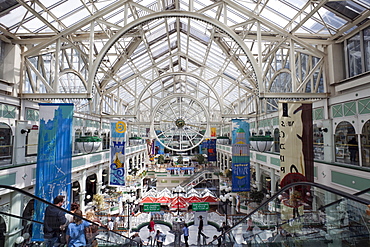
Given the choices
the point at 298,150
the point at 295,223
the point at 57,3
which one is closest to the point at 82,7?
the point at 57,3

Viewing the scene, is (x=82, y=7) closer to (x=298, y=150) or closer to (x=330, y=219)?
(x=298, y=150)

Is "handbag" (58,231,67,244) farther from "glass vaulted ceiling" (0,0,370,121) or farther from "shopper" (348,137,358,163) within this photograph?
"shopper" (348,137,358,163)

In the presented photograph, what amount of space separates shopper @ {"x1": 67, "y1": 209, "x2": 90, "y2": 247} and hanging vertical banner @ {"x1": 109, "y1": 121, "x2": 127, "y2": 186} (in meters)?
8.43

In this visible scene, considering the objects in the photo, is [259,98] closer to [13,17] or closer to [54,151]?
[54,151]

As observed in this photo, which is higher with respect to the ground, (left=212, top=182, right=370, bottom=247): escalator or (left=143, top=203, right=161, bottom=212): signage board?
(left=212, top=182, right=370, bottom=247): escalator

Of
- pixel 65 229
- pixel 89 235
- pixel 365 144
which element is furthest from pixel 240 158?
pixel 65 229

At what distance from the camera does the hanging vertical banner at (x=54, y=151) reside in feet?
25.2

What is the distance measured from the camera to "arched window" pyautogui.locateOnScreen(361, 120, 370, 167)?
7830 millimetres

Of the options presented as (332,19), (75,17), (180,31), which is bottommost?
(332,19)

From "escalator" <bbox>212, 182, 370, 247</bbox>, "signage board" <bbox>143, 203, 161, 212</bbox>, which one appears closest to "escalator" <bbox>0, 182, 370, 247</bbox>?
"escalator" <bbox>212, 182, 370, 247</bbox>

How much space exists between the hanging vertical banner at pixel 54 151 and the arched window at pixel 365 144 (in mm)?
10494

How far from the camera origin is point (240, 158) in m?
11.7

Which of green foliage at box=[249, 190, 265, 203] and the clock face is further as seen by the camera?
the clock face

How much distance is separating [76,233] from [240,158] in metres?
8.89
